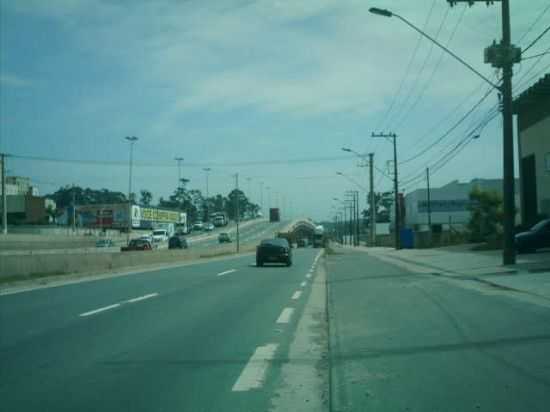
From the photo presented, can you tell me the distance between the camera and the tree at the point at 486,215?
4894 centimetres

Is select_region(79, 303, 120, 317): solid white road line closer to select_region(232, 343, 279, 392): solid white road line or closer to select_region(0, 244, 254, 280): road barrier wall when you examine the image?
select_region(232, 343, 279, 392): solid white road line

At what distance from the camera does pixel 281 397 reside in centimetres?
628

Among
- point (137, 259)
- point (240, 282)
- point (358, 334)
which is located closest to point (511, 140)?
point (240, 282)

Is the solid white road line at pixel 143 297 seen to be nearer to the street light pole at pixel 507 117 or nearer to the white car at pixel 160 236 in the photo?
the street light pole at pixel 507 117

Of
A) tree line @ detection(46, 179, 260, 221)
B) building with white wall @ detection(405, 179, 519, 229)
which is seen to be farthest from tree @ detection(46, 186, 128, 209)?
building with white wall @ detection(405, 179, 519, 229)

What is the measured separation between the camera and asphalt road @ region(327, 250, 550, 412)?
599 cm

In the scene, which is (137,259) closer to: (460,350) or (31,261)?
(31,261)

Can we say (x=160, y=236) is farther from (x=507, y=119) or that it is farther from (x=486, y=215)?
(x=507, y=119)

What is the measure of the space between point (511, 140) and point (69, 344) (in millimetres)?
17527

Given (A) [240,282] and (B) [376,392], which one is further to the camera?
(A) [240,282]

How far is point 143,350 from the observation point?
343 inches

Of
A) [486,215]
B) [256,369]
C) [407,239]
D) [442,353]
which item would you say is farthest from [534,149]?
[256,369]

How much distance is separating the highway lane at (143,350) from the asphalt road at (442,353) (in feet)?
3.19

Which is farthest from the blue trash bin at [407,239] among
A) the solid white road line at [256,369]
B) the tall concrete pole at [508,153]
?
the solid white road line at [256,369]
